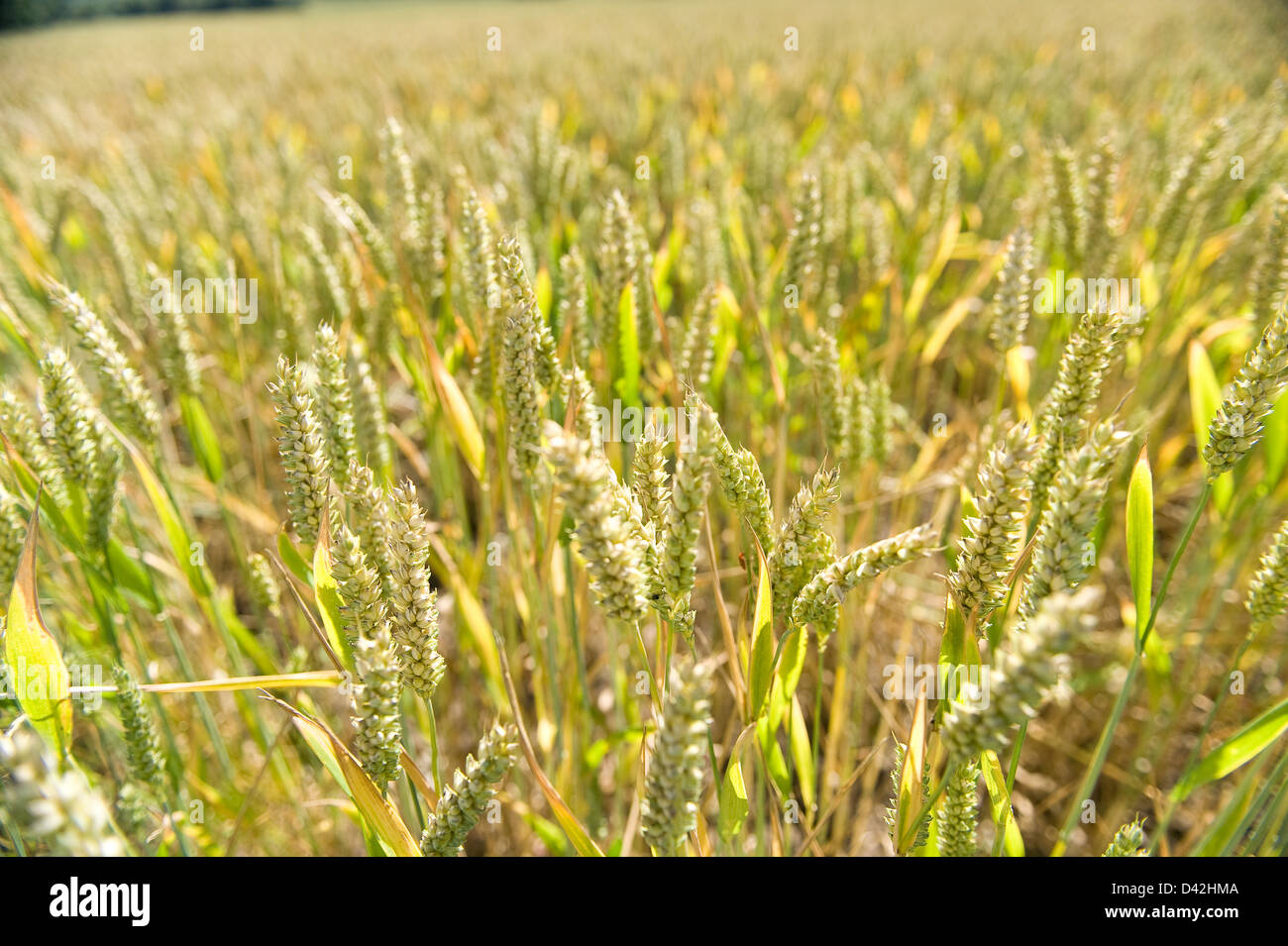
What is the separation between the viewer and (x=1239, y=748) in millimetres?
799

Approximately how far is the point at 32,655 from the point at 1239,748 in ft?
4.26

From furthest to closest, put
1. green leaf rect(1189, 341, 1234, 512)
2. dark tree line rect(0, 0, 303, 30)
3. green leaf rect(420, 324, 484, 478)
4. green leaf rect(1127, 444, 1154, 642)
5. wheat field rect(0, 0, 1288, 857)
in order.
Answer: dark tree line rect(0, 0, 303, 30) → green leaf rect(1189, 341, 1234, 512) → green leaf rect(420, 324, 484, 478) → green leaf rect(1127, 444, 1154, 642) → wheat field rect(0, 0, 1288, 857)

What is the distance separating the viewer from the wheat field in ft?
2.16

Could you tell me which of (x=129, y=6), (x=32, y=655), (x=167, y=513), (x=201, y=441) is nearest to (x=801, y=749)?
(x=32, y=655)

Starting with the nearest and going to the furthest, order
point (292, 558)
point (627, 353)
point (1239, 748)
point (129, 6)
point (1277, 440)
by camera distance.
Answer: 1. point (1239, 748)
2. point (292, 558)
3. point (627, 353)
4. point (1277, 440)
5. point (129, 6)

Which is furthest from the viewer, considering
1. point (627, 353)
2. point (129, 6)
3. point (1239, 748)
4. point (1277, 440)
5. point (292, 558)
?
point (129, 6)

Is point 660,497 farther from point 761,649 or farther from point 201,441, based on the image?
point 201,441

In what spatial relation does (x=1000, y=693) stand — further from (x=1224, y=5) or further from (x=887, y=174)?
(x=1224, y=5)

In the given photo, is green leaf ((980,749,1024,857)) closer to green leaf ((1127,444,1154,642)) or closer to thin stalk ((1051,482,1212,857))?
thin stalk ((1051,482,1212,857))

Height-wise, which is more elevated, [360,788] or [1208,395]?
[1208,395]

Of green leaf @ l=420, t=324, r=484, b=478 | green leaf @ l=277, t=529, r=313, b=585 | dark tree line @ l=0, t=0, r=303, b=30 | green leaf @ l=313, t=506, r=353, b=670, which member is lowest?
green leaf @ l=277, t=529, r=313, b=585

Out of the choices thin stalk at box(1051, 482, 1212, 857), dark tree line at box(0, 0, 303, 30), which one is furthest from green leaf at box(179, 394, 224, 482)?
dark tree line at box(0, 0, 303, 30)

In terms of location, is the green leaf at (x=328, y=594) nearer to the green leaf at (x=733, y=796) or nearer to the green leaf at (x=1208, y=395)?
the green leaf at (x=733, y=796)

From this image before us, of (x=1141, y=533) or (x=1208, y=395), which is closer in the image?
(x=1141, y=533)
